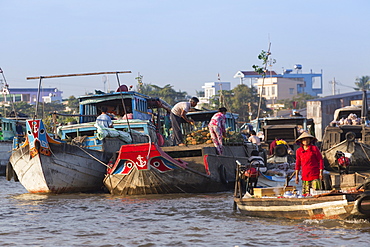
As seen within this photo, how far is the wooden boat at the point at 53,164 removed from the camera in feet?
46.3

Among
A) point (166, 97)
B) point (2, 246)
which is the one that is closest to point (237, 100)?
point (166, 97)

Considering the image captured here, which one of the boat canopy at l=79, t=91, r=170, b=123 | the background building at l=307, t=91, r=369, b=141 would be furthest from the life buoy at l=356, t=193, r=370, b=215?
the background building at l=307, t=91, r=369, b=141

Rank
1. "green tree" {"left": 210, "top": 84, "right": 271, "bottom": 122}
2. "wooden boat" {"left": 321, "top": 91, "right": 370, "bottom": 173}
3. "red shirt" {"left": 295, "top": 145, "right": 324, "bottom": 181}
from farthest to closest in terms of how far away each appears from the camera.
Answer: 1. "green tree" {"left": 210, "top": 84, "right": 271, "bottom": 122}
2. "wooden boat" {"left": 321, "top": 91, "right": 370, "bottom": 173}
3. "red shirt" {"left": 295, "top": 145, "right": 324, "bottom": 181}

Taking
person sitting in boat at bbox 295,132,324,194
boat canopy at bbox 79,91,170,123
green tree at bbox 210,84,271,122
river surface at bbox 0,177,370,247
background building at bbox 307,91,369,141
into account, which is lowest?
river surface at bbox 0,177,370,247

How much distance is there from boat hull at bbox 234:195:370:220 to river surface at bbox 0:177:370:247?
0.41ft

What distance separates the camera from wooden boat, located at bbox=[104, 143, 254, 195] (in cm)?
1334

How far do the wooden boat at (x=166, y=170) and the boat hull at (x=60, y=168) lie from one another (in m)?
0.85

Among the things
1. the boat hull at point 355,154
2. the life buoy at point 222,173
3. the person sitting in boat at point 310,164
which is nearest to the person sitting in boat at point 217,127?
the life buoy at point 222,173

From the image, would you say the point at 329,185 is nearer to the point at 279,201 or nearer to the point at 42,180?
the point at 279,201

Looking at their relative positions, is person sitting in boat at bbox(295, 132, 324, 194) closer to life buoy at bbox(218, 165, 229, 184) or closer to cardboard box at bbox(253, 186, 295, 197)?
cardboard box at bbox(253, 186, 295, 197)

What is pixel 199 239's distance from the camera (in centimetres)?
884

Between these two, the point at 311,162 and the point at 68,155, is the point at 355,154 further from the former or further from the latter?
the point at 311,162

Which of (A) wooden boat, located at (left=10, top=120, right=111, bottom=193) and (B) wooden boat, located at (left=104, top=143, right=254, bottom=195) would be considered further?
(A) wooden boat, located at (left=10, top=120, right=111, bottom=193)

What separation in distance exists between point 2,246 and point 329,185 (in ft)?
16.6
